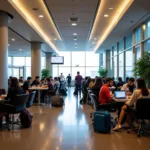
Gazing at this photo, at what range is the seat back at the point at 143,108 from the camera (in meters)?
5.37

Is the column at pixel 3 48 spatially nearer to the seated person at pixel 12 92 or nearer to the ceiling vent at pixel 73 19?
the seated person at pixel 12 92

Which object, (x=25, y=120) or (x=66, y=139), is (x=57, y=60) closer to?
(x=25, y=120)

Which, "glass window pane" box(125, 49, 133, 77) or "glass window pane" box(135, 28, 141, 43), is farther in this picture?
"glass window pane" box(125, 49, 133, 77)

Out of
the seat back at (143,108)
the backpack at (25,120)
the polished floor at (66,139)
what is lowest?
the polished floor at (66,139)

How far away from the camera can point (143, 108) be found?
5.40 m

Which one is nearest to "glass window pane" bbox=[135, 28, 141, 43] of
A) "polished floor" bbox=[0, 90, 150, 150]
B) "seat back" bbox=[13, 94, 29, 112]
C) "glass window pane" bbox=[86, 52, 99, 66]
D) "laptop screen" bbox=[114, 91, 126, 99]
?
"laptop screen" bbox=[114, 91, 126, 99]

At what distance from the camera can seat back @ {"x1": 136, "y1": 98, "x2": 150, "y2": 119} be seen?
17.6 feet

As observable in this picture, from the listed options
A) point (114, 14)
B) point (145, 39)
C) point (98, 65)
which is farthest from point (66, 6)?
point (98, 65)

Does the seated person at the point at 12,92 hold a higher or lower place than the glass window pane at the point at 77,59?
lower

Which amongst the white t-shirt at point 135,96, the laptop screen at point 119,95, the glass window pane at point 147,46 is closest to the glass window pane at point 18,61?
the glass window pane at point 147,46

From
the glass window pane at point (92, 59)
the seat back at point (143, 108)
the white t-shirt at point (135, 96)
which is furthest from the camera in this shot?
the glass window pane at point (92, 59)

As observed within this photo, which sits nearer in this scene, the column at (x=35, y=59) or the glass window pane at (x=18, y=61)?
the column at (x=35, y=59)

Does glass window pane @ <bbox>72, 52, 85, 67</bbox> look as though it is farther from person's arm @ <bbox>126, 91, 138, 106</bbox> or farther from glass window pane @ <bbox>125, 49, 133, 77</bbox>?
person's arm @ <bbox>126, 91, 138, 106</bbox>

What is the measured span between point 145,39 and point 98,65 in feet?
59.0
